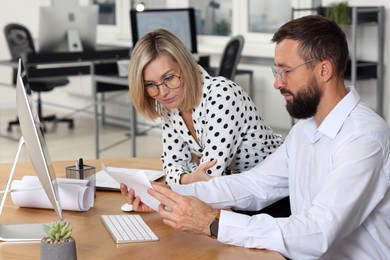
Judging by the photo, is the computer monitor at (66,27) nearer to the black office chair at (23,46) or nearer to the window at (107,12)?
the black office chair at (23,46)

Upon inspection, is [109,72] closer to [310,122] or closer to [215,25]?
[215,25]

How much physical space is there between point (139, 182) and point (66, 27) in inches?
188

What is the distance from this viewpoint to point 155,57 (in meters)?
2.62

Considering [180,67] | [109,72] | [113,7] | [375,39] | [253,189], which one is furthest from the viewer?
[113,7]

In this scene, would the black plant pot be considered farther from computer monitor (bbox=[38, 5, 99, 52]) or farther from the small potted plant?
computer monitor (bbox=[38, 5, 99, 52])

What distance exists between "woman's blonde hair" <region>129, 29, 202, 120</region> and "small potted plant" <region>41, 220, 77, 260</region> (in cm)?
99

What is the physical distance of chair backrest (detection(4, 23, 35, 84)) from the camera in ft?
24.6

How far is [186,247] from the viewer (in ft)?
6.34

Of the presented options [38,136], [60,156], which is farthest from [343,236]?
[60,156]

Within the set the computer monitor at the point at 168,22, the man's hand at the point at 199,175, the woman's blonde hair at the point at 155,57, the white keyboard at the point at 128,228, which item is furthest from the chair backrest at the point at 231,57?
the white keyboard at the point at 128,228

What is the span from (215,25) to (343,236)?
5.69 m

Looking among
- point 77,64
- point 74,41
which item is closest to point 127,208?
point 74,41

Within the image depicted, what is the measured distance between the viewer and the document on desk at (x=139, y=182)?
6.93 ft

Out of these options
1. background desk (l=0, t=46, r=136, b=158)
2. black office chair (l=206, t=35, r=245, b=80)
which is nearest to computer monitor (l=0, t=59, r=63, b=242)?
black office chair (l=206, t=35, r=245, b=80)
